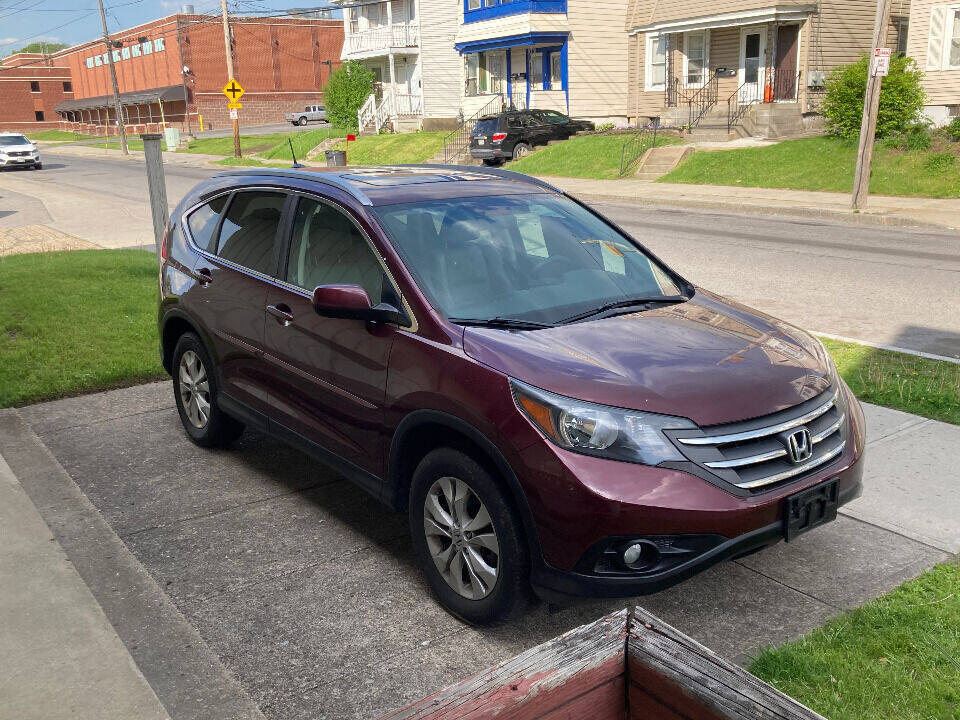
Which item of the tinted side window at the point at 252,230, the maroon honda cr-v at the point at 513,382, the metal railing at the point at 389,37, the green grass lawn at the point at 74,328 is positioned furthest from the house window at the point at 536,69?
the maroon honda cr-v at the point at 513,382

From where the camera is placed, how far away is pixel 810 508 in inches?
144

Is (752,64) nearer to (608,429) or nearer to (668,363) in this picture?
(668,363)

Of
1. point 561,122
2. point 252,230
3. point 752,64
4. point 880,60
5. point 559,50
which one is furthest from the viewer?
point 559,50

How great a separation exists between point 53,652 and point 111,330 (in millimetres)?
5778

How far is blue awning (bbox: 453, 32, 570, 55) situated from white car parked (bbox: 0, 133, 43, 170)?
67.1 feet

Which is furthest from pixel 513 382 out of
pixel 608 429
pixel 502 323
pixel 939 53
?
pixel 939 53

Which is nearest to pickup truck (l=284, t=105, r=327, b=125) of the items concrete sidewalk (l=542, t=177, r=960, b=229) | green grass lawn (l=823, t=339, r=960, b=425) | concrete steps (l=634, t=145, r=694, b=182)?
concrete steps (l=634, t=145, r=694, b=182)

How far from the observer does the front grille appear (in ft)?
11.3

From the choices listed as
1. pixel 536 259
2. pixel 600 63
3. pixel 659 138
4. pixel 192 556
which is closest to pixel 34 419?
pixel 192 556

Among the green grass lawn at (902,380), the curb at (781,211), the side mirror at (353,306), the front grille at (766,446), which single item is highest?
the side mirror at (353,306)

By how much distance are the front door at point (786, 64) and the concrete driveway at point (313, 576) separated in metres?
26.8

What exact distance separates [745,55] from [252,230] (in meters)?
30.0

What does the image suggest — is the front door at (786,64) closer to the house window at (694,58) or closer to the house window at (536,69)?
the house window at (694,58)

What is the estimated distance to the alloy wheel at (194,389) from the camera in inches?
234
